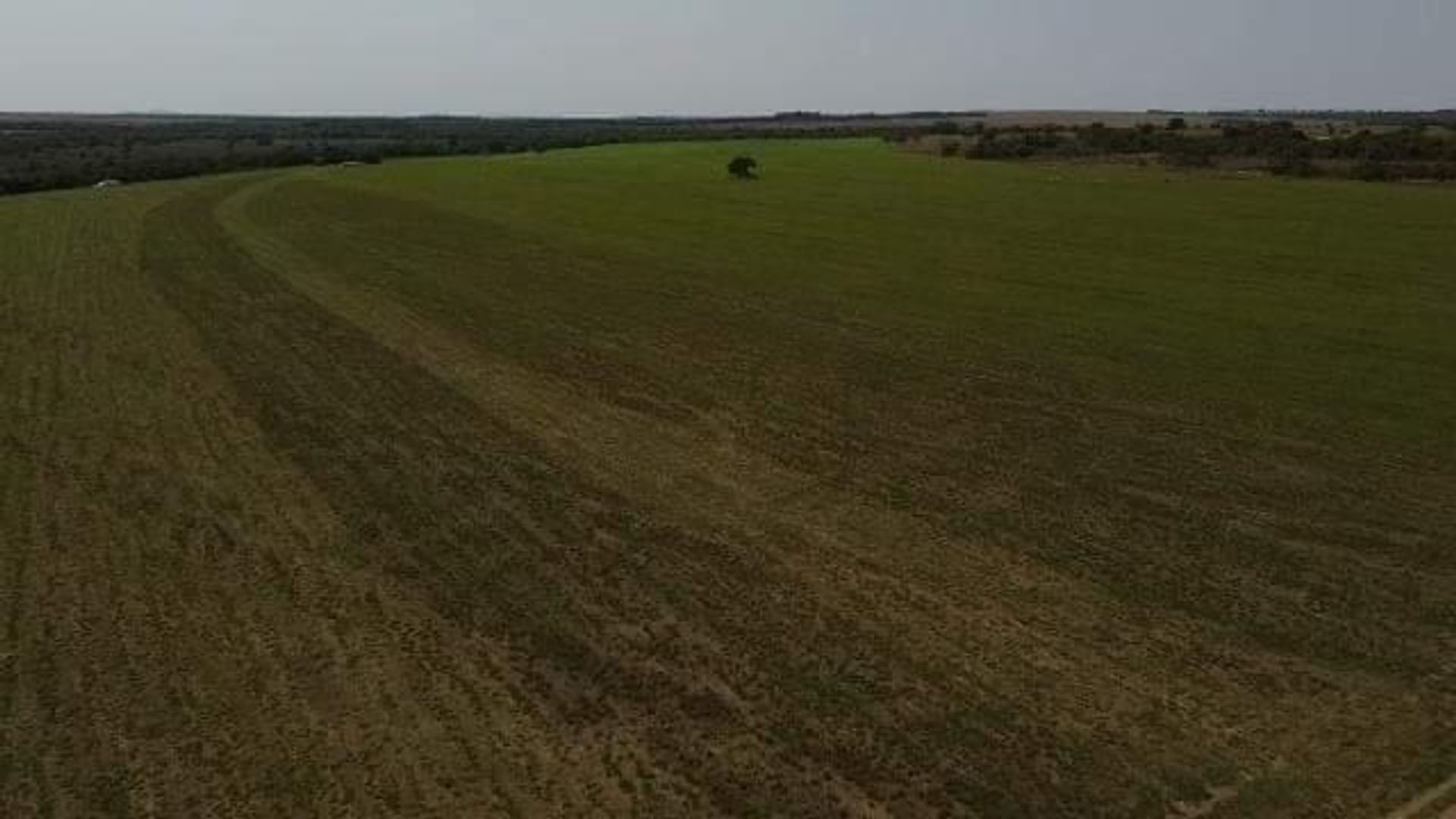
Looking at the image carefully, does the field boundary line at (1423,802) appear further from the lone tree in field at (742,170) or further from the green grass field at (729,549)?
the lone tree in field at (742,170)

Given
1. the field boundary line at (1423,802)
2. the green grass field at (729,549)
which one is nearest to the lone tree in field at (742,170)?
the green grass field at (729,549)

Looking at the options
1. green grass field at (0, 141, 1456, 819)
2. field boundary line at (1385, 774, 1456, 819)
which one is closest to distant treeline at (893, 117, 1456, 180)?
green grass field at (0, 141, 1456, 819)

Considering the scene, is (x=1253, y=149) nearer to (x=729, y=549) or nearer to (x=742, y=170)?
(x=742, y=170)

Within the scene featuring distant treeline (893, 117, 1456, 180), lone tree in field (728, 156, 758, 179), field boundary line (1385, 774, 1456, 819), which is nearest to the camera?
field boundary line (1385, 774, 1456, 819)

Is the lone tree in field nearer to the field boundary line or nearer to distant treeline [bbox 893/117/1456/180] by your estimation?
distant treeline [bbox 893/117/1456/180]

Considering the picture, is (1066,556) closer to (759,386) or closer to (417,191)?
Result: (759,386)
